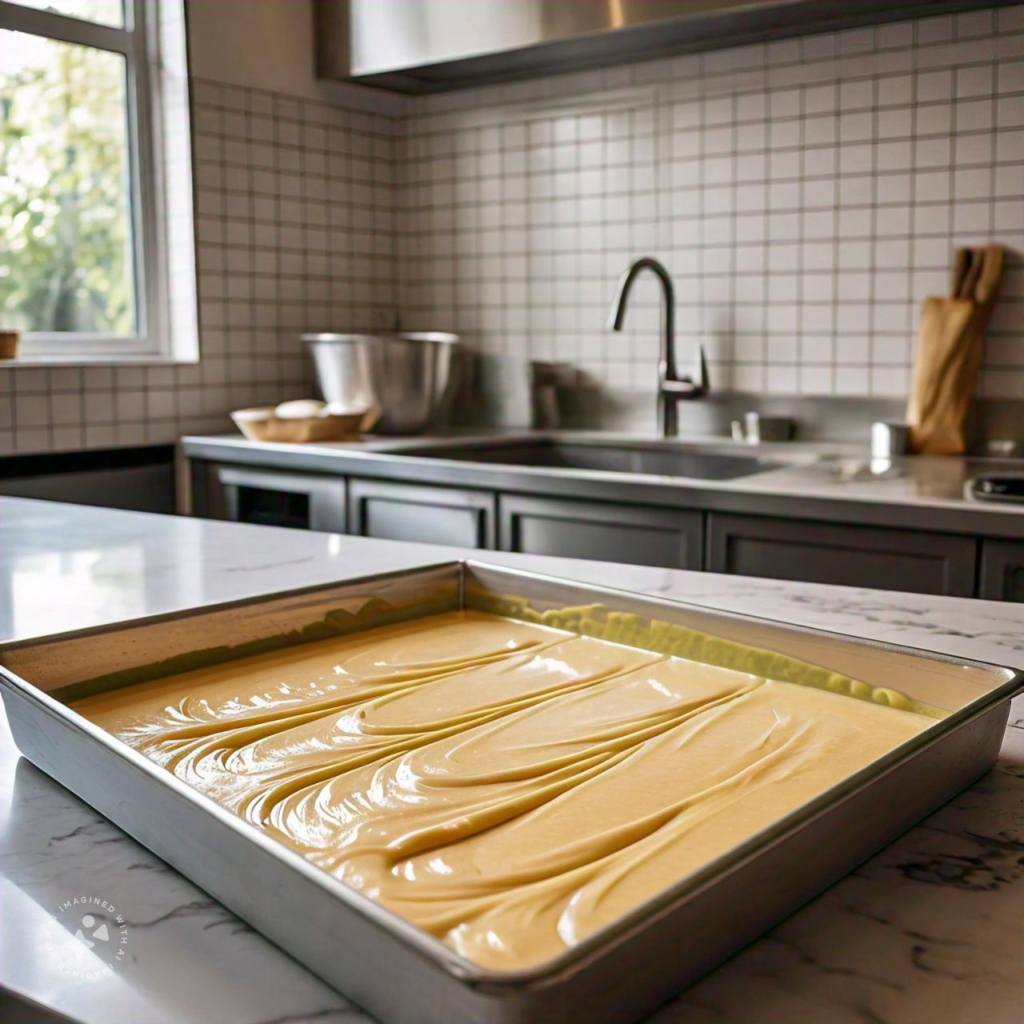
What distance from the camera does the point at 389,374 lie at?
301cm

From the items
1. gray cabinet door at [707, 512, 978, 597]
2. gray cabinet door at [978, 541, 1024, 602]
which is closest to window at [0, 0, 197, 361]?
gray cabinet door at [707, 512, 978, 597]

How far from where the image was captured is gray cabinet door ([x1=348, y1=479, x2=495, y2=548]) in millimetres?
2445

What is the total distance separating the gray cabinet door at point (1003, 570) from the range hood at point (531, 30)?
1311 millimetres

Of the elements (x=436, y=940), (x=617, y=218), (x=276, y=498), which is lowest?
(x=276, y=498)

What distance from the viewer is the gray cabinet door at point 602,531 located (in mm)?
2148

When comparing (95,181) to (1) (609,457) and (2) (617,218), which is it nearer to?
(2) (617,218)

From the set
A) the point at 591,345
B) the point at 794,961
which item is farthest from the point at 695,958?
the point at 591,345

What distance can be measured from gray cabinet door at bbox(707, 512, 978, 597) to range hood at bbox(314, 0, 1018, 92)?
3.90 ft

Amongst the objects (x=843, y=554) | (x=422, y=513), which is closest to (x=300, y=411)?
(x=422, y=513)

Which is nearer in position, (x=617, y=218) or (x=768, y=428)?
(x=768, y=428)

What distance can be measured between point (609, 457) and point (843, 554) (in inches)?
43.3

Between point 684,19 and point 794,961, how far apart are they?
2445 mm

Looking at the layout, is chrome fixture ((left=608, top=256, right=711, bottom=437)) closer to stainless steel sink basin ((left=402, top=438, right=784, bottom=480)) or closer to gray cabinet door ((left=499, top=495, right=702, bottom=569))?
stainless steel sink basin ((left=402, top=438, right=784, bottom=480))

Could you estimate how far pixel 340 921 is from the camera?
0.47 metres
